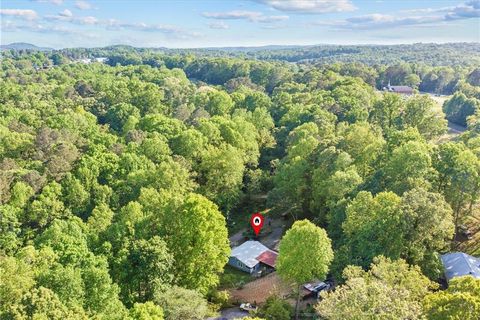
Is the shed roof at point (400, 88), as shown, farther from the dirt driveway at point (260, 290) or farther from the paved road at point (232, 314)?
the paved road at point (232, 314)

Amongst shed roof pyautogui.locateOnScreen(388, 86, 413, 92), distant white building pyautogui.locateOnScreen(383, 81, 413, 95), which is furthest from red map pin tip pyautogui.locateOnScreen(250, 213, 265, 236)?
shed roof pyautogui.locateOnScreen(388, 86, 413, 92)

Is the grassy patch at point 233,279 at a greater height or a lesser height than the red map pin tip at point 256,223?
lesser

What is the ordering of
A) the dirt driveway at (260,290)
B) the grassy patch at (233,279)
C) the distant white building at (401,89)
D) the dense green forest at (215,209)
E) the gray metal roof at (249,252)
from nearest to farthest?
1. the dense green forest at (215,209)
2. the dirt driveway at (260,290)
3. the grassy patch at (233,279)
4. the gray metal roof at (249,252)
5. the distant white building at (401,89)

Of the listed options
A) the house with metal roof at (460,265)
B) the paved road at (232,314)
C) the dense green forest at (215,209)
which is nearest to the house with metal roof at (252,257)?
the dense green forest at (215,209)

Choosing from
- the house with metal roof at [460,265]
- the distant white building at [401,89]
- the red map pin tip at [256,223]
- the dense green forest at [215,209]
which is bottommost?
the red map pin tip at [256,223]

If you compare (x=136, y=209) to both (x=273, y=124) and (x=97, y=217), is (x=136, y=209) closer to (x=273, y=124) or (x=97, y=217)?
(x=97, y=217)

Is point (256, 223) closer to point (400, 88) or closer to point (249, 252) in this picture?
point (249, 252)

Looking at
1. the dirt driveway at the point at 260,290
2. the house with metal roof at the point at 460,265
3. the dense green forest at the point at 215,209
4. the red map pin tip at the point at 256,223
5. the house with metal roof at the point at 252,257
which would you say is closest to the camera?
the dense green forest at the point at 215,209

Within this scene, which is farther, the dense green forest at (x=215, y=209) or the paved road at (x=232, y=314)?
the paved road at (x=232, y=314)
